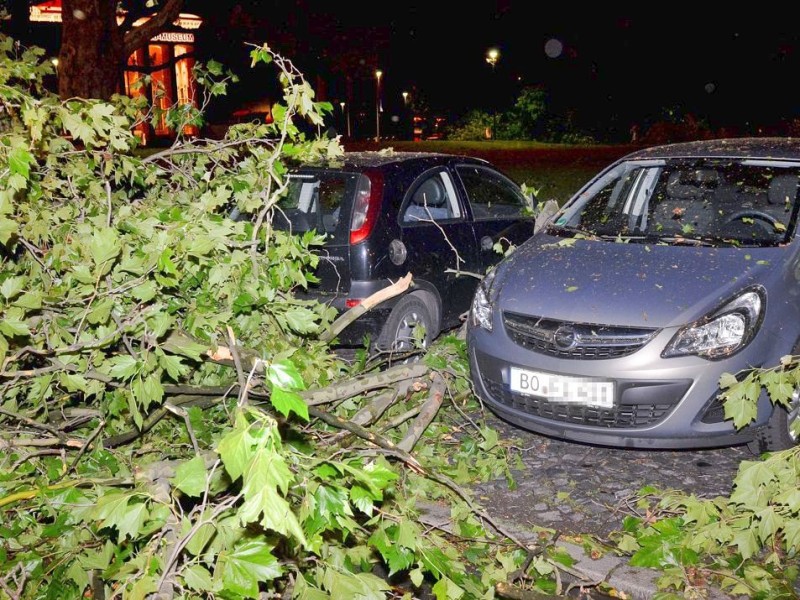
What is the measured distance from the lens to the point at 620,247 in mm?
5180

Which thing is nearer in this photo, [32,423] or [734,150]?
[32,423]

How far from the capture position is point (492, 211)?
707 centimetres

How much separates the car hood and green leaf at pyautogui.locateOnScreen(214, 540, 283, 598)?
2.46 meters

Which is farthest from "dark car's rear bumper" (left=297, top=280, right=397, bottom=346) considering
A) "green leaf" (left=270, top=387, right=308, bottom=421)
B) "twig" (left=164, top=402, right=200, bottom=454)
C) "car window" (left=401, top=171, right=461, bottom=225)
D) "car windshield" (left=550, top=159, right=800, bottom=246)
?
"green leaf" (left=270, top=387, right=308, bottom=421)

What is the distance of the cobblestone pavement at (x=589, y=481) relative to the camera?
4164 millimetres

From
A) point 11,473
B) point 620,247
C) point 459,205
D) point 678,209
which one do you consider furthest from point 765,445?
point 11,473

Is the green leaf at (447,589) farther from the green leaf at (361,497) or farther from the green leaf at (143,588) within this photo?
the green leaf at (143,588)

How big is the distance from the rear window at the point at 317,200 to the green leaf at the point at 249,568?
3.59 metres

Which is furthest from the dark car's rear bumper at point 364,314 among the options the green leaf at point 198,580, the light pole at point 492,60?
the light pole at point 492,60

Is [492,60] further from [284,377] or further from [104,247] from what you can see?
[284,377]

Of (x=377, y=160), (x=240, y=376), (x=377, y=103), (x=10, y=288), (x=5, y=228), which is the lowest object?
(x=240, y=376)

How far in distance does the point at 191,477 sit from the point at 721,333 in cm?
291

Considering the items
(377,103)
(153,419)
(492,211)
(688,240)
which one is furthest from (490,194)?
(377,103)

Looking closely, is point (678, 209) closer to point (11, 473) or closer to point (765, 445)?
point (765, 445)
